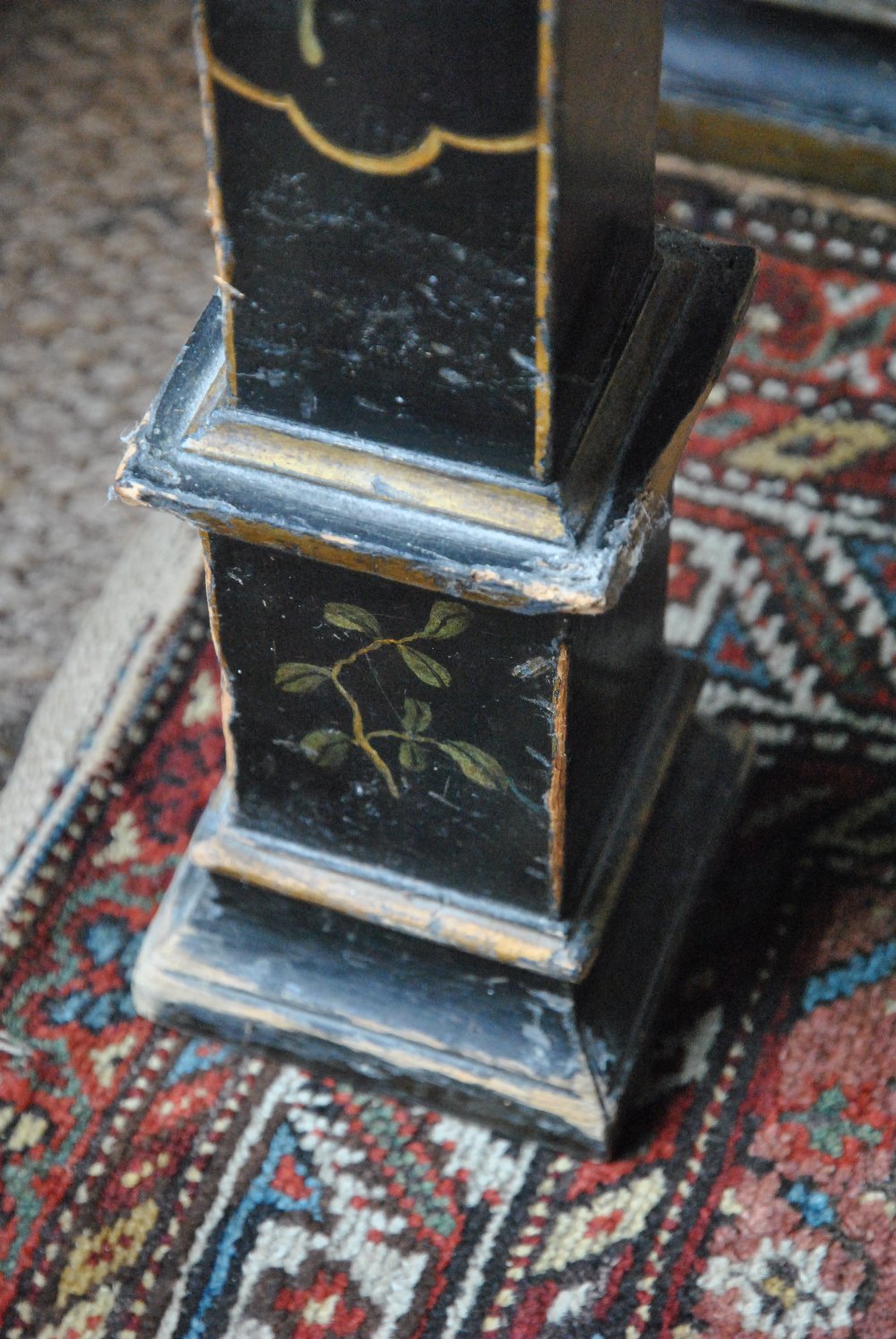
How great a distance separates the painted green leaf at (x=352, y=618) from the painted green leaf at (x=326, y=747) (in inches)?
3.8

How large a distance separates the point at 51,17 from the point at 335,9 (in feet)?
4.30

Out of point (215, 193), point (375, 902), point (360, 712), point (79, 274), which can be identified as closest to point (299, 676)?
point (360, 712)

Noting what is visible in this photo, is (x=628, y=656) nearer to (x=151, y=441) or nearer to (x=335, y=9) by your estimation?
(x=151, y=441)

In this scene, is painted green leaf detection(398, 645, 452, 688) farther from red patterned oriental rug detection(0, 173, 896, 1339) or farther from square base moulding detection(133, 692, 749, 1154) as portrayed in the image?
red patterned oriental rug detection(0, 173, 896, 1339)

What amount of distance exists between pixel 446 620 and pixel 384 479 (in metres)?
0.09

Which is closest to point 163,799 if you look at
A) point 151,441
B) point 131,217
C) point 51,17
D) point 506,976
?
point 506,976

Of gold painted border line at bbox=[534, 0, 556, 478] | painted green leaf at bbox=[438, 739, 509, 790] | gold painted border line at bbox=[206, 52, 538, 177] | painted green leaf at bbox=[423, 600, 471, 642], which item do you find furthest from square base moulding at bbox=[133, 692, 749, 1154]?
gold painted border line at bbox=[206, 52, 538, 177]

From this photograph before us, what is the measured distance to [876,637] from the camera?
1393 millimetres

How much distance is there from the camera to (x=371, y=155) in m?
0.77

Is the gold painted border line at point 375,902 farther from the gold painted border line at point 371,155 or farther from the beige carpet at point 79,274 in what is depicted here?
the gold painted border line at point 371,155

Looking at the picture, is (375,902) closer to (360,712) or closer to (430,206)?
(360,712)

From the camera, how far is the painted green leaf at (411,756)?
101 cm

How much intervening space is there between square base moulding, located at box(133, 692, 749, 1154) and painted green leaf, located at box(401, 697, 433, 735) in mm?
171

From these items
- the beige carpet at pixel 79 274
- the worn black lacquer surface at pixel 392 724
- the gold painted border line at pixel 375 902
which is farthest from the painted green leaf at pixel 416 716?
the beige carpet at pixel 79 274
